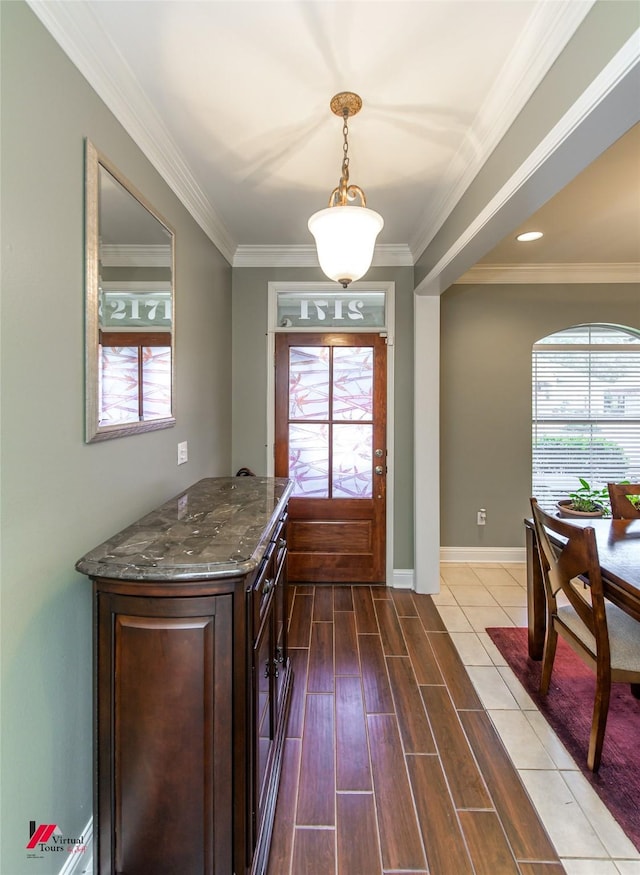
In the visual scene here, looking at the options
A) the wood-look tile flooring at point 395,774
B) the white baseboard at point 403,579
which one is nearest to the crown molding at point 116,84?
the wood-look tile flooring at point 395,774

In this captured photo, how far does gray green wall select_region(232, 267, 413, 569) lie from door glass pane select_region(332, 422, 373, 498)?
233mm

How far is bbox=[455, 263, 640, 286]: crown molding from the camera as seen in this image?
3580 millimetres

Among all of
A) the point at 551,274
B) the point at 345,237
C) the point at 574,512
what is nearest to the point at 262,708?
the point at 345,237

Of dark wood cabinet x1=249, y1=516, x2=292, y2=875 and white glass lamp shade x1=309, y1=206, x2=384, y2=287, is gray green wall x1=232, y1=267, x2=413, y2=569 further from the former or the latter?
white glass lamp shade x1=309, y1=206, x2=384, y2=287

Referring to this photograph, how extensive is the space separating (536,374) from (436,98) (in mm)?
2850

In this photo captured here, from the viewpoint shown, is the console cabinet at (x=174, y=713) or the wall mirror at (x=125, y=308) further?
the wall mirror at (x=125, y=308)

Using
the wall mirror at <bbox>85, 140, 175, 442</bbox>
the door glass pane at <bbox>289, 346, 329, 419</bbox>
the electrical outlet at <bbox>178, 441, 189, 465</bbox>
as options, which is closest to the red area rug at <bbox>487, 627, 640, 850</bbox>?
the door glass pane at <bbox>289, 346, 329, 419</bbox>

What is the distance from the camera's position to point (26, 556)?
41.3 inches

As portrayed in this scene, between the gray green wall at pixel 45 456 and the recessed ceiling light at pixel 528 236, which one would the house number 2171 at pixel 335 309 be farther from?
the gray green wall at pixel 45 456

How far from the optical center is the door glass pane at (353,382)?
3.23 m

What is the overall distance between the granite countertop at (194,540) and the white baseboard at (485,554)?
2538mm

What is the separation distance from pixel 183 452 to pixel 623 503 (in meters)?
2.78

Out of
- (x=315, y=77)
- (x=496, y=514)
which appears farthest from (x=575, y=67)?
(x=496, y=514)

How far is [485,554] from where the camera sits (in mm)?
3795
